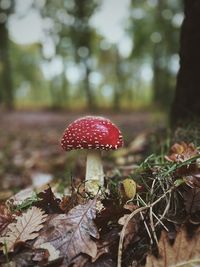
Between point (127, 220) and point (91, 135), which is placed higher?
point (91, 135)

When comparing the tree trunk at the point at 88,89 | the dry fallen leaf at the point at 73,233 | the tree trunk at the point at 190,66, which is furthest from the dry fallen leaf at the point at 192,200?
the tree trunk at the point at 88,89

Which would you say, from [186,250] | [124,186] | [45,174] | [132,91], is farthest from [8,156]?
[132,91]

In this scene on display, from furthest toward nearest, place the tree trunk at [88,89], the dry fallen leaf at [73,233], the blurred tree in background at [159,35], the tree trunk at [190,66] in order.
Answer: the tree trunk at [88,89], the blurred tree in background at [159,35], the tree trunk at [190,66], the dry fallen leaf at [73,233]

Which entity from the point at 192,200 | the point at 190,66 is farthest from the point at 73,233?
the point at 190,66

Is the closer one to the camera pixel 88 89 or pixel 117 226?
pixel 117 226

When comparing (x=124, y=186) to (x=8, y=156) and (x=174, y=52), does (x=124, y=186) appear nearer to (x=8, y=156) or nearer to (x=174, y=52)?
(x=8, y=156)

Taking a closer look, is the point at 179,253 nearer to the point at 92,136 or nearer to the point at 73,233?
the point at 73,233

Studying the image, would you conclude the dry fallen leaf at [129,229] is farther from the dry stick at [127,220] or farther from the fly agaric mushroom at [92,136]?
the fly agaric mushroom at [92,136]
